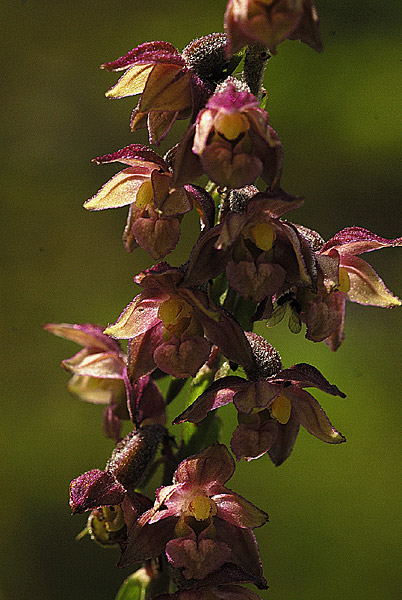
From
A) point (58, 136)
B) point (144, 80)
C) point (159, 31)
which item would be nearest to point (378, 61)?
point (159, 31)

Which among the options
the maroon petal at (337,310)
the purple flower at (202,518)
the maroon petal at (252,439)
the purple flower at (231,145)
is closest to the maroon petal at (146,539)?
the purple flower at (202,518)

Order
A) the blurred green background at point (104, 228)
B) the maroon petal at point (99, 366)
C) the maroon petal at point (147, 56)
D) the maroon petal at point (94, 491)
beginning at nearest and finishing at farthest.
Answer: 1. the maroon petal at point (147, 56)
2. the maroon petal at point (94, 491)
3. the maroon petal at point (99, 366)
4. the blurred green background at point (104, 228)

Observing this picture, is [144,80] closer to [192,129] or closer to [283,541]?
[192,129]

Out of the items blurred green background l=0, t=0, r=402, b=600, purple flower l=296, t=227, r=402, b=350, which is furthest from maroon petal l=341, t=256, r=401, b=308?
blurred green background l=0, t=0, r=402, b=600

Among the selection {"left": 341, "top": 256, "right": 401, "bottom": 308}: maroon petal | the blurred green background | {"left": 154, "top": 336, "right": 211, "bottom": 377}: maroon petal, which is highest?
{"left": 154, "top": 336, "right": 211, "bottom": 377}: maroon petal

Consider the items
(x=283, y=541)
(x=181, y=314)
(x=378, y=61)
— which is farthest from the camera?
(x=378, y=61)

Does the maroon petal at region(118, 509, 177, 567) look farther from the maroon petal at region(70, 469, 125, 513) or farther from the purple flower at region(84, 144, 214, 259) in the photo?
the purple flower at region(84, 144, 214, 259)

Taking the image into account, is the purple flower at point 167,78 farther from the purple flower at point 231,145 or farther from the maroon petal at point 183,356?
the maroon petal at point 183,356
